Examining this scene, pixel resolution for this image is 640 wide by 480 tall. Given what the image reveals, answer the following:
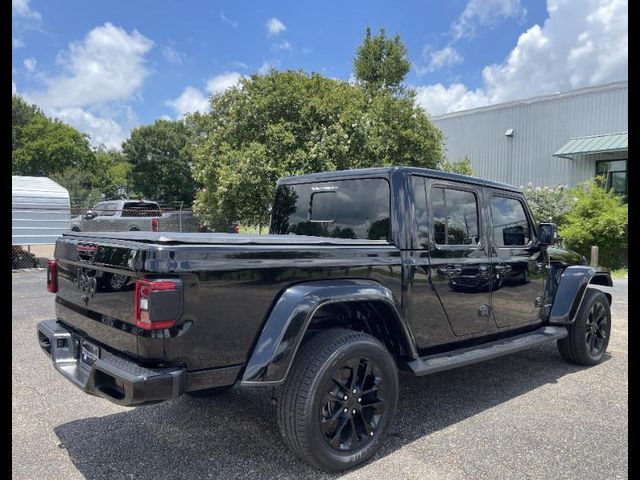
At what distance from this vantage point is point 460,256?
385cm

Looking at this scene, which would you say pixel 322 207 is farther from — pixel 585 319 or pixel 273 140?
pixel 273 140

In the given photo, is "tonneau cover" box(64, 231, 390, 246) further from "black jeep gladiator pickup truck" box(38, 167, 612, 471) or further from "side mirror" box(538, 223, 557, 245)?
"side mirror" box(538, 223, 557, 245)

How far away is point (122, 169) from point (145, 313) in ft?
138

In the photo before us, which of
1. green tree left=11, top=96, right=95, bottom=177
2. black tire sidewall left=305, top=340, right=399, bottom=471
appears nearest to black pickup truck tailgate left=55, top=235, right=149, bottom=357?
black tire sidewall left=305, top=340, right=399, bottom=471

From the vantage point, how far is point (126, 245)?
265 centimetres

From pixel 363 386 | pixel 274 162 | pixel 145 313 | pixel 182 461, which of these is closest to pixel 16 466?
pixel 182 461

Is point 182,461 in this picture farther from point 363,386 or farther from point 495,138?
point 495,138

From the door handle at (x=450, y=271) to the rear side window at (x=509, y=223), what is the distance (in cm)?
68

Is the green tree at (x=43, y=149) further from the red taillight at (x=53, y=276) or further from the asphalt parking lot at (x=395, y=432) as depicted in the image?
the red taillight at (x=53, y=276)

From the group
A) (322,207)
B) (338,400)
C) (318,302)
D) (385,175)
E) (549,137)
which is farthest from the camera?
(549,137)

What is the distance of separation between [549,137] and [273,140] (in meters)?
14.6

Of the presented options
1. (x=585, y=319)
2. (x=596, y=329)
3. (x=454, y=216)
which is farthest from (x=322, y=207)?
(x=596, y=329)

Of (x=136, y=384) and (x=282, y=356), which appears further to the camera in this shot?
(x=282, y=356)

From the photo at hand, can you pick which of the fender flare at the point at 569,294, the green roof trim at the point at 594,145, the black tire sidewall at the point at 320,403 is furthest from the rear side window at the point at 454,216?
the green roof trim at the point at 594,145
